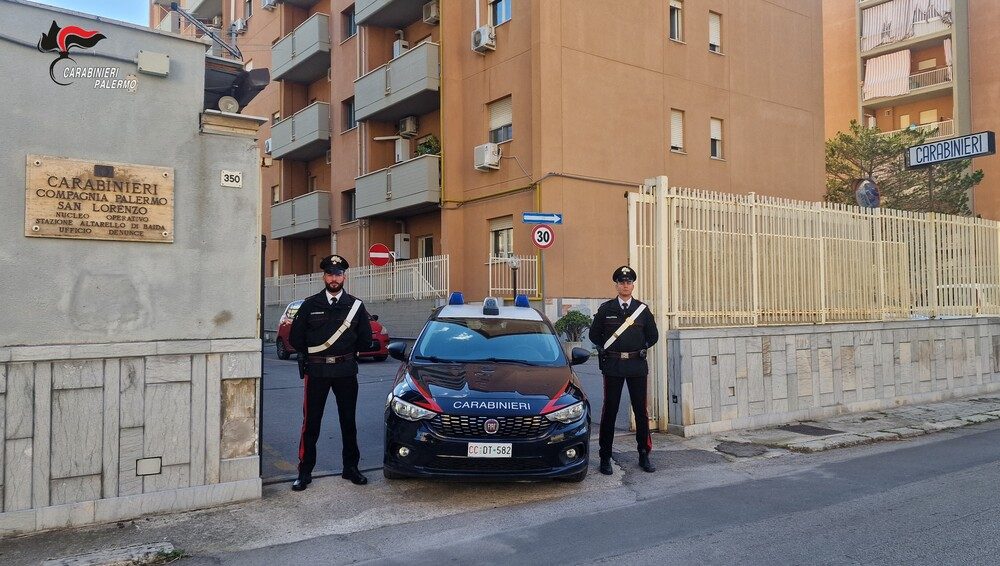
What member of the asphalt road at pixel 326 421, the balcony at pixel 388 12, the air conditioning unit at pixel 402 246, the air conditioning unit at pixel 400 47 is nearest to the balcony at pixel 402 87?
the air conditioning unit at pixel 400 47

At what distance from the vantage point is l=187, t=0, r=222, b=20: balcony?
37.0 m

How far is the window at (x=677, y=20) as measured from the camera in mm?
21312

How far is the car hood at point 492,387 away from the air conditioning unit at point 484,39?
14.9 metres

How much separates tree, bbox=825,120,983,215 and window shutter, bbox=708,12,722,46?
1099cm

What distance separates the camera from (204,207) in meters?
6.15

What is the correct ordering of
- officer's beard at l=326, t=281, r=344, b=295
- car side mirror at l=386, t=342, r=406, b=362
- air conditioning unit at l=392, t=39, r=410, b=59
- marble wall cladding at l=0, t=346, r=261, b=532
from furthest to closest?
air conditioning unit at l=392, t=39, r=410, b=59 < car side mirror at l=386, t=342, r=406, b=362 < officer's beard at l=326, t=281, r=344, b=295 < marble wall cladding at l=0, t=346, r=261, b=532

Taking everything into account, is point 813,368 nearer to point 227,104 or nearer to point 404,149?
point 227,104

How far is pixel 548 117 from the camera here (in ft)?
60.7

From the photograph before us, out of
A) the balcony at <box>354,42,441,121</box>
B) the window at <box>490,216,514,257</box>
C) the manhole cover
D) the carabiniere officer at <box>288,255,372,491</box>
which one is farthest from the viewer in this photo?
the balcony at <box>354,42,441,121</box>

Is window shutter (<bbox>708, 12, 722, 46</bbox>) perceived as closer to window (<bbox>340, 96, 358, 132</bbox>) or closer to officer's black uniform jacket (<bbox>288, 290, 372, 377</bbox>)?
window (<bbox>340, 96, 358, 132</bbox>)

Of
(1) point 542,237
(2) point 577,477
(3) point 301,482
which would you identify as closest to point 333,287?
(3) point 301,482

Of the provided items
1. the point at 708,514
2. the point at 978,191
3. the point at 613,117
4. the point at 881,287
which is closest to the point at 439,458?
the point at 708,514

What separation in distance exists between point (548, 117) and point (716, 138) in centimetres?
632

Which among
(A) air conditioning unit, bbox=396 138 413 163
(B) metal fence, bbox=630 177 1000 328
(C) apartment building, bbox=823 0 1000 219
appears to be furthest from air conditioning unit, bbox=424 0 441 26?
(C) apartment building, bbox=823 0 1000 219
